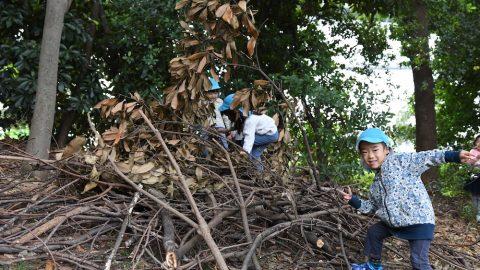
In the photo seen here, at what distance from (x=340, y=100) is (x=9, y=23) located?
159 inches

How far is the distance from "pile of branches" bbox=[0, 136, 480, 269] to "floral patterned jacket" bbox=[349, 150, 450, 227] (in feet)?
2.11

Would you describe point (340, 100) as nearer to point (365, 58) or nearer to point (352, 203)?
point (365, 58)

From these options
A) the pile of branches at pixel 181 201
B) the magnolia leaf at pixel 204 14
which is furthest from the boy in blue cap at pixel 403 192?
the magnolia leaf at pixel 204 14

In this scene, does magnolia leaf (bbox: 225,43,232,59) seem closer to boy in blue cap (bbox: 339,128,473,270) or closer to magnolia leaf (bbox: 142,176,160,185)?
magnolia leaf (bbox: 142,176,160,185)

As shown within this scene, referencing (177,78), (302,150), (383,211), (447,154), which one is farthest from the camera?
(302,150)

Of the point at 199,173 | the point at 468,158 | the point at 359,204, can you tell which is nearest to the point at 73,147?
the point at 199,173

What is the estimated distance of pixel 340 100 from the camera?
820 centimetres

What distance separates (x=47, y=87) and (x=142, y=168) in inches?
76.8

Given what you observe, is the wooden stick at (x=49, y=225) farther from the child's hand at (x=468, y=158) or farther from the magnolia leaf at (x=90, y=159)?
the child's hand at (x=468, y=158)

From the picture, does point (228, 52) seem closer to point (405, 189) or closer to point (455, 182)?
point (405, 189)

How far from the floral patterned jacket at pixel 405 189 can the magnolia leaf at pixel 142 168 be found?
1741 mm

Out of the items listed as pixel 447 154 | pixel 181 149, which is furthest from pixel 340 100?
pixel 447 154

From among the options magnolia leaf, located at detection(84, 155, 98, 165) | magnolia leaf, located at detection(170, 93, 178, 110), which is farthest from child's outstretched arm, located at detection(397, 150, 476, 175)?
magnolia leaf, located at detection(84, 155, 98, 165)

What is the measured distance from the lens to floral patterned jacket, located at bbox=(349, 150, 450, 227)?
479cm
